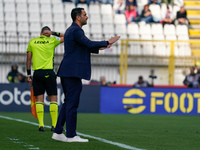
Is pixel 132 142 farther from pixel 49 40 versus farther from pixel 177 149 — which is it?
pixel 49 40

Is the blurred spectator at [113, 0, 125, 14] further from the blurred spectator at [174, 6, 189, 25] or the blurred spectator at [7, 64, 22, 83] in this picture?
the blurred spectator at [7, 64, 22, 83]

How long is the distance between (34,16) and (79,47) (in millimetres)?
18760

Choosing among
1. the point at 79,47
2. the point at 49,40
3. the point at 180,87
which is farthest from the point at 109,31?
the point at 79,47

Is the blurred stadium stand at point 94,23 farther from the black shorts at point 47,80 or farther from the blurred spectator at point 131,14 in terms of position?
the black shorts at point 47,80

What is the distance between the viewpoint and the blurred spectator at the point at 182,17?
27.6 metres

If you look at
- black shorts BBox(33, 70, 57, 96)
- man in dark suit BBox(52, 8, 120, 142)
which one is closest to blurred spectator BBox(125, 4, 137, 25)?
black shorts BBox(33, 70, 57, 96)

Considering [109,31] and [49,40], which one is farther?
[109,31]

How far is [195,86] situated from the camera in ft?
64.1

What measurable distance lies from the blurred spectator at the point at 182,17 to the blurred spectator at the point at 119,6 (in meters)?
2.55

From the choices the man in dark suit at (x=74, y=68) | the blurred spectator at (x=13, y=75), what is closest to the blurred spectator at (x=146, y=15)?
the blurred spectator at (x=13, y=75)

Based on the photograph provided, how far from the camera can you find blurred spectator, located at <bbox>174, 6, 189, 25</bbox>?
90.4 feet

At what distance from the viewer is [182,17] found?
91.0 feet

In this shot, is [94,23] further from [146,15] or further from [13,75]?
[13,75]

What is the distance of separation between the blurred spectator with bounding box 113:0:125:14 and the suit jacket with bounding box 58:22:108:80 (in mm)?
19613
